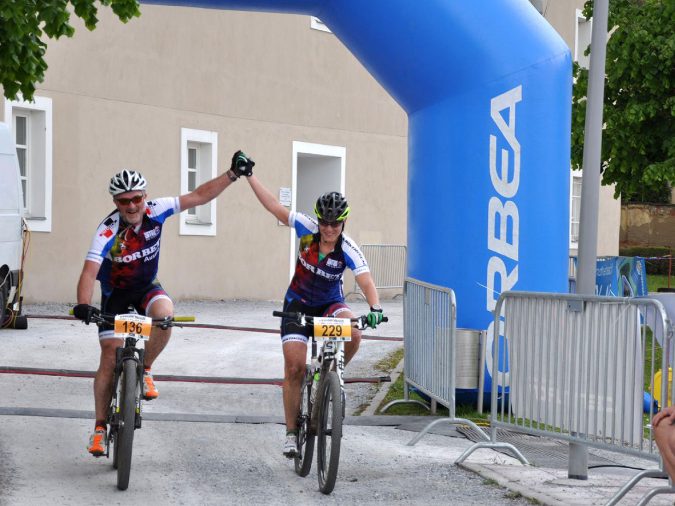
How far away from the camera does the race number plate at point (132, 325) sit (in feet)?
Result: 24.3

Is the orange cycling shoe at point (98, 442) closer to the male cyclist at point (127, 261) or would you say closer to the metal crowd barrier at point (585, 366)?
the male cyclist at point (127, 261)

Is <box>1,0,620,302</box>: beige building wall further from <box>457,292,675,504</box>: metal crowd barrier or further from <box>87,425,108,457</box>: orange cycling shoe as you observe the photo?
<box>457,292,675,504</box>: metal crowd barrier

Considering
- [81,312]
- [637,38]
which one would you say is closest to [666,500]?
[81,312]

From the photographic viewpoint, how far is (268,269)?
79.8 feet

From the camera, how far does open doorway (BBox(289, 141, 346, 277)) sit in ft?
82.7

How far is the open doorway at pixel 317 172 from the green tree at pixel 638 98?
6.50m

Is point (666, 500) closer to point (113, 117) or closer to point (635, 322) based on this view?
point (635, 322)

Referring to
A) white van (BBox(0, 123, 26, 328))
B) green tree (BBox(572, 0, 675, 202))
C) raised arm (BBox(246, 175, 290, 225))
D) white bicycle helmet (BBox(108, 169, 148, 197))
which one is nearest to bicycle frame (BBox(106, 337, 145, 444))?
white bicycle helmet (BBox(108, 169, 148, 197))

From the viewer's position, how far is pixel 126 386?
7223mm

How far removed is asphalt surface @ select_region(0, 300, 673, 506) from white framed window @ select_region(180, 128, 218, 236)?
901 cm

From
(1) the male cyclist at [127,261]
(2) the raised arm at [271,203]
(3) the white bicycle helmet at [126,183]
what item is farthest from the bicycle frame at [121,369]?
(2) the raised arm at [271,203]

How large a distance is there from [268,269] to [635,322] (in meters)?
17.5

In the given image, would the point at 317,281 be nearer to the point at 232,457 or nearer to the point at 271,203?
the point at 271,203

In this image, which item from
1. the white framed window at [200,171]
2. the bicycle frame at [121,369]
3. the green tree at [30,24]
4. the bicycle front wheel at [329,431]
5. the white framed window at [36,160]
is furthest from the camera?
the white framed window at [200,171]
